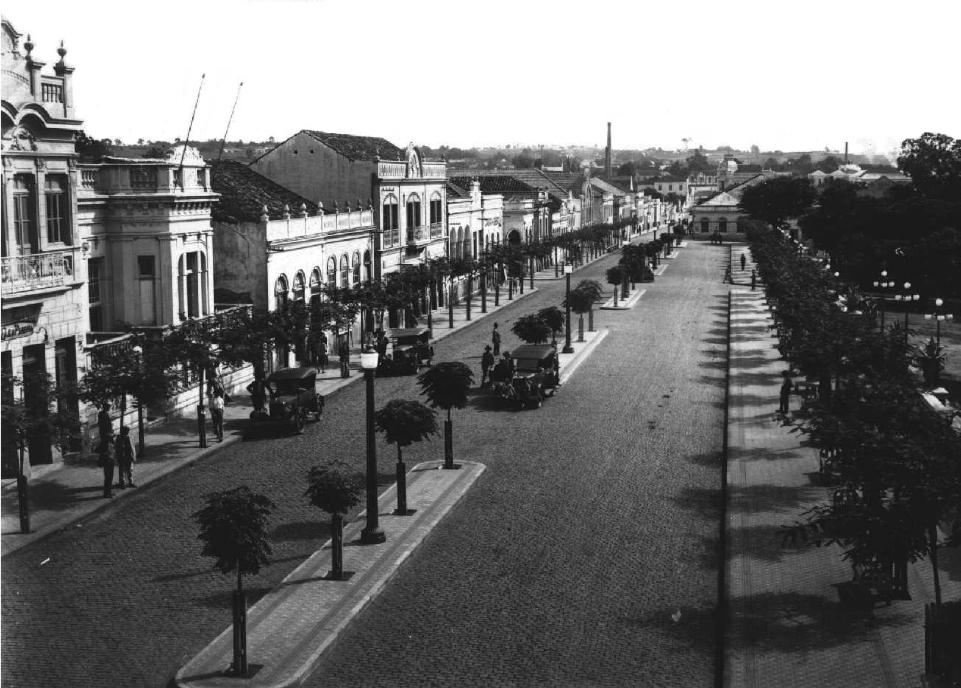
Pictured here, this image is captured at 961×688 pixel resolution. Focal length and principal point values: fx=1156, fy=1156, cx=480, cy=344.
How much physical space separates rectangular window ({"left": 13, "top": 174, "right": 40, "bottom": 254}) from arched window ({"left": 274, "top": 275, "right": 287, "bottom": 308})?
53.4 feet

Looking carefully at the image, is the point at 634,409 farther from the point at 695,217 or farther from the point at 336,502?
the point at 695,217

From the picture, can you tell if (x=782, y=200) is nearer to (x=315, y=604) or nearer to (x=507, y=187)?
(x=507, y=187)

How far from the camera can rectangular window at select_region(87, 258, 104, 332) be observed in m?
34.3

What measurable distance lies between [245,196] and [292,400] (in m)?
15.7

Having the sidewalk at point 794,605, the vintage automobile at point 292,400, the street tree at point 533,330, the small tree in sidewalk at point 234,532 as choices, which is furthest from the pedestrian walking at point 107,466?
the street tree at point 533,330

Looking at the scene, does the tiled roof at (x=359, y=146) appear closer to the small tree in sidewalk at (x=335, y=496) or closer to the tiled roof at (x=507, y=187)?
the tiled roof at (x=507, y=187)

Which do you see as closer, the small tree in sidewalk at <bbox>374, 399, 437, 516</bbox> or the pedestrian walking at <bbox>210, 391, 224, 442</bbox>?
the small tree in sidewalk at <bbox>374, 399, 437, 516</bbox>

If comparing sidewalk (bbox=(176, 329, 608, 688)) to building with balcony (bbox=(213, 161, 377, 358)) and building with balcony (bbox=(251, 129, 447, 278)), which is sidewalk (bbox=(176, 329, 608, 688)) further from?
building with balcony (bbox=(251, 129, 447, 278))

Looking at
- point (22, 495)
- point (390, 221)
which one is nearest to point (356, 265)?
point (390, 221)

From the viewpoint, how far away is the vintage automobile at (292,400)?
102 ft

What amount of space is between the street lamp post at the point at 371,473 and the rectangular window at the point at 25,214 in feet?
36.6

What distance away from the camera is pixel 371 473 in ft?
→ 66.8

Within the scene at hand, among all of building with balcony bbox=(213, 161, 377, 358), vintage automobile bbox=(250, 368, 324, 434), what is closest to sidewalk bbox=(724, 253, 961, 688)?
vintage automobile bbox=(250, 368, 324, 434)

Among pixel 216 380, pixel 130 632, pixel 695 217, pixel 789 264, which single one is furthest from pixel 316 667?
pixel 695 217
